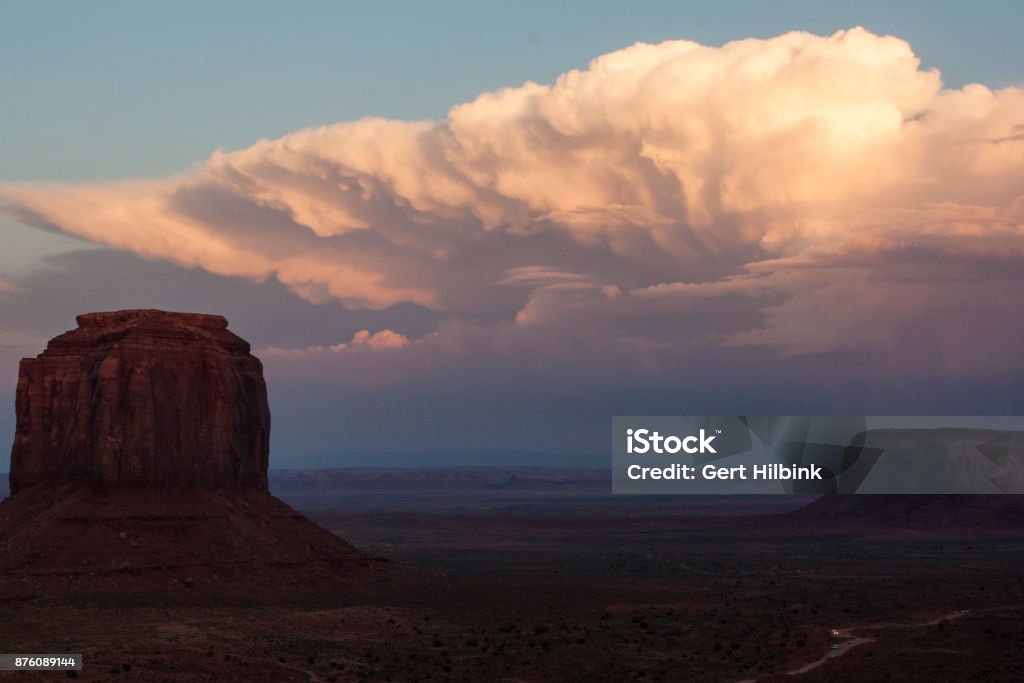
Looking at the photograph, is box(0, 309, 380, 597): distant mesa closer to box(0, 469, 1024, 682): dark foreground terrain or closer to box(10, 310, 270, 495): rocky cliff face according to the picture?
box(10, 310, 270, 495): rocky cliff face

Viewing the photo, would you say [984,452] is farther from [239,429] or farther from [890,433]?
[239,429]

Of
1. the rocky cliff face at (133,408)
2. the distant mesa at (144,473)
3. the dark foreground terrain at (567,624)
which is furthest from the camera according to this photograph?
the rocky cliff face at (133,408)

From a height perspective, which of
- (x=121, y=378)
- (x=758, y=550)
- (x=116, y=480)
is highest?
(x=121, y=378)

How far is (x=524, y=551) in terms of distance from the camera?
11681 cm

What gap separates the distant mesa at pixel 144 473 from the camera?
211ft

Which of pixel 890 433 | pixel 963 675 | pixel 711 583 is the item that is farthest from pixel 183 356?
pixel 890 433

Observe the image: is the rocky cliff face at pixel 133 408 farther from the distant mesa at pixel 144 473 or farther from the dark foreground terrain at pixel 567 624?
the dark foreground terrain at pixel 567 624

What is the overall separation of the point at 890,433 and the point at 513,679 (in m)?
130

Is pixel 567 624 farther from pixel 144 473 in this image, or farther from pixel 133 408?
pixel 133 408

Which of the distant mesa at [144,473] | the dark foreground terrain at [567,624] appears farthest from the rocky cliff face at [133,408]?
the dark foreground terrain at [567,624]

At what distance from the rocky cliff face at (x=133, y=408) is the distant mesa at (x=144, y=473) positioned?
8 cm

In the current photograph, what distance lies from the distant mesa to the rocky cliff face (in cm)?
8

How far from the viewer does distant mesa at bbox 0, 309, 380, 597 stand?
64188 mm

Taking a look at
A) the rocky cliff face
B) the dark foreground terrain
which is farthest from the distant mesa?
the dark foreground terrain
